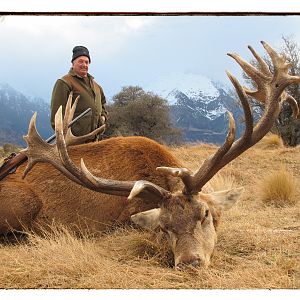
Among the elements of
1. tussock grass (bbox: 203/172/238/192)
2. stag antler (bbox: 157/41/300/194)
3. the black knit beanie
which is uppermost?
the black knit beanie

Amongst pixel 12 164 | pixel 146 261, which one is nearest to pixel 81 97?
pixel 12 164

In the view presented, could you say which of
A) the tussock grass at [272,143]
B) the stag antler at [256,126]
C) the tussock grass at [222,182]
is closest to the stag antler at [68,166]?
the stag antler at [256,126]

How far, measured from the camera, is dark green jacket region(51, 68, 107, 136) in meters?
7.11

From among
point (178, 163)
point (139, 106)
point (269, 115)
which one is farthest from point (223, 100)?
point (139, 106)

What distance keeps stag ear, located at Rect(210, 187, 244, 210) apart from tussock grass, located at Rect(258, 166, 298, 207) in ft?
10.2

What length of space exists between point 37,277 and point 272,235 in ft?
8.22

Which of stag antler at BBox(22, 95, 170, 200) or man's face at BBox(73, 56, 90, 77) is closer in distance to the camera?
stag antler at BBox(22, 95, 170, 200)

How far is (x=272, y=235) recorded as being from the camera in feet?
18.8

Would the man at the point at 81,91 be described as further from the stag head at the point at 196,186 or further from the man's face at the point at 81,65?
the stag head at the point at 196,186

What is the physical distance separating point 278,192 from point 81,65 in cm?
360

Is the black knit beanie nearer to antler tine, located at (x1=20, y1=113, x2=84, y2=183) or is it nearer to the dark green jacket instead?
the dark green jacket

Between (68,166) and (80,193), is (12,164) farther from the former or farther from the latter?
(68,166)

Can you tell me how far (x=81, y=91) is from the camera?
7.23m

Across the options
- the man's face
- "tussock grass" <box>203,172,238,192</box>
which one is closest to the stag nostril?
the man's face
